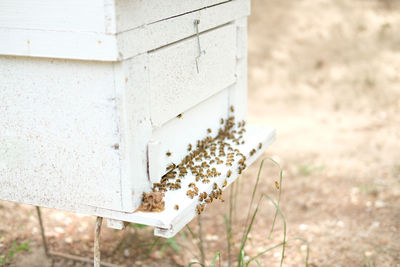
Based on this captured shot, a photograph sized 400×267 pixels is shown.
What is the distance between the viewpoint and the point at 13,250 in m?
2.95

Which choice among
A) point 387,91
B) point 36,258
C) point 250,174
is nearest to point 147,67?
point 36,258

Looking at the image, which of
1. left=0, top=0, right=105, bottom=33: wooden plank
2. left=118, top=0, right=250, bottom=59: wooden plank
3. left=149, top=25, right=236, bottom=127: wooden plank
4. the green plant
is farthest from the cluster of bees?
the green plant

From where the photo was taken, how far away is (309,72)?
5.80 meters

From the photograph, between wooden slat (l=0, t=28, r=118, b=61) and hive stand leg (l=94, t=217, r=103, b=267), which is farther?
hive stand leg (l=94, t=217, r=103, b=267)

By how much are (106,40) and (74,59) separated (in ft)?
0.51

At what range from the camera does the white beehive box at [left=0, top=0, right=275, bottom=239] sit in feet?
5.16

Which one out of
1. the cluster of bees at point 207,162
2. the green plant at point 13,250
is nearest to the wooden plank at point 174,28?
the cluster of bees at point 207,162

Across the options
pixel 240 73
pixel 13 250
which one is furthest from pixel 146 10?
pixel 13 250

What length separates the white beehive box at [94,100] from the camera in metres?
1.57

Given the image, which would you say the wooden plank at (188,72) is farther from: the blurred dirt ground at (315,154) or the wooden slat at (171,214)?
the blurred dirt ground at (315,154)

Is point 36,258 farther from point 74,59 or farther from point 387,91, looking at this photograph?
point 387,91

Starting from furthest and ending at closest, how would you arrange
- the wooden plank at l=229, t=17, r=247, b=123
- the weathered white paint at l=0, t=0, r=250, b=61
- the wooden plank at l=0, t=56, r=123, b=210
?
the wooden plank at l=229, t=17, r=247, b=123
the wooden plank at l=0, t=56, r=123, b=210
the weathered white paint at l=0, t=0, r=250, b=61

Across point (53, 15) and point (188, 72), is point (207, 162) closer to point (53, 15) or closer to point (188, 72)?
point (188, 72)

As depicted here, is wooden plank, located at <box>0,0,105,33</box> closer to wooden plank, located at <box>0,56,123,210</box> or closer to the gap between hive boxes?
wooden plank, located at <box>0,56,123,210</box>
